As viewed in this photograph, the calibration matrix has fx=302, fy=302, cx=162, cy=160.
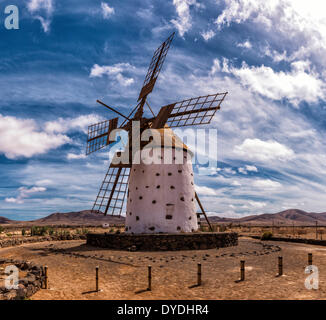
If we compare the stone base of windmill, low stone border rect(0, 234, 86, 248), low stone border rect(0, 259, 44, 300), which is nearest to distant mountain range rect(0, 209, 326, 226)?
low stone border rect(0, 234, 86, 248)

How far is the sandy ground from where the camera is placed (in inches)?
353

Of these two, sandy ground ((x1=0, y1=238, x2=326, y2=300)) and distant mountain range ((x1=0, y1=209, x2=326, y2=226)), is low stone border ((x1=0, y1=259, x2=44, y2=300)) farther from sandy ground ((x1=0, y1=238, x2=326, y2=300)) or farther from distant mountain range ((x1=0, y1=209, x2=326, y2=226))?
distant mountain range ((x1=0, y1=209, x2=326, y2=226))

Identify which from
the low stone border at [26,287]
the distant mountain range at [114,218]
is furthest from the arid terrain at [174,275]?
the distant mountain range at [114,218]

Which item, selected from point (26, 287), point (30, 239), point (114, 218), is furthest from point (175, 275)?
point (114, 218)

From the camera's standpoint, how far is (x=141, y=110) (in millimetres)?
23453

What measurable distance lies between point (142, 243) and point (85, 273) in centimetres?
581

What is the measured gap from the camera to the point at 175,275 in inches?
447

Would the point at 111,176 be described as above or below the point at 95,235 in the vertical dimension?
above

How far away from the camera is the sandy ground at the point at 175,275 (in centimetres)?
896

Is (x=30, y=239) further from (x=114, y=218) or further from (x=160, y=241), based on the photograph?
(x=114, y=218)

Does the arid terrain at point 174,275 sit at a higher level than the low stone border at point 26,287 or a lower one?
lower

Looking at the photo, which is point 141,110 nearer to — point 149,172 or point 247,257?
point 149,172

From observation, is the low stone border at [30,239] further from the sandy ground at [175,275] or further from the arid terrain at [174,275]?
the sandy ground at [175,275]
